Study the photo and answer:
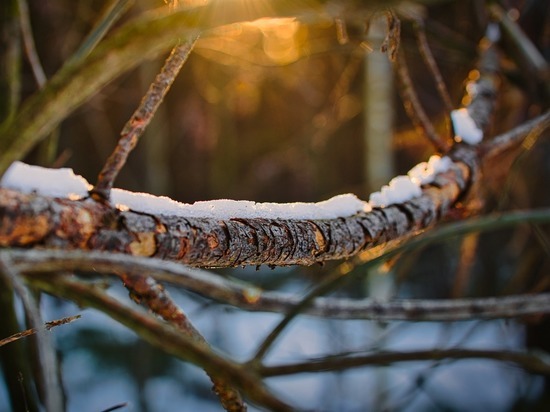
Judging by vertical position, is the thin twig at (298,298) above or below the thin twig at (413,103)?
below

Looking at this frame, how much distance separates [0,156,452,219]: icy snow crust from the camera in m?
0.64

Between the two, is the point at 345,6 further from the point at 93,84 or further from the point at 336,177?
the point at 336,177

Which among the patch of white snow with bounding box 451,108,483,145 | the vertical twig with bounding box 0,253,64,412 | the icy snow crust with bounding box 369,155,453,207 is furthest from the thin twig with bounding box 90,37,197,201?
the patch of white snow with bounding box 451,108,483,145

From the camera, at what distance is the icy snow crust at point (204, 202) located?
64 centimetres

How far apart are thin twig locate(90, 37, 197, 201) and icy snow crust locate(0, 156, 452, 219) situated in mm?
31

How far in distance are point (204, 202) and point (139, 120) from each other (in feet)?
0.53

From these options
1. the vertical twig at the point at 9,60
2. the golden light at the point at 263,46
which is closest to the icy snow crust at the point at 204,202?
the vertical twig at the point at 9,60

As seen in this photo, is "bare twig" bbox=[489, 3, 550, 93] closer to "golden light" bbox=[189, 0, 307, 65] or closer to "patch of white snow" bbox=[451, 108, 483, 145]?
"patch of white snow" bbox=[451, 108, 483, 145]

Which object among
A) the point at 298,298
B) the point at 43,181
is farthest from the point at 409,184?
the point at 43,181

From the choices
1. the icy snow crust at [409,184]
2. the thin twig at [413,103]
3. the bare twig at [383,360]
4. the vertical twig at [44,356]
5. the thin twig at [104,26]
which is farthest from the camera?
the thin twig at [413,103]

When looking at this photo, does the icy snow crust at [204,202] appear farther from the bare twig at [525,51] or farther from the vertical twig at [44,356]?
the bare twig at [525,51]

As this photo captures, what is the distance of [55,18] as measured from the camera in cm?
332

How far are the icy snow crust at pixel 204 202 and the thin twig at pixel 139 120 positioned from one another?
0.10 feet

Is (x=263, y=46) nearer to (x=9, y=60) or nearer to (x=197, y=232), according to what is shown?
(x=9, y=60)
